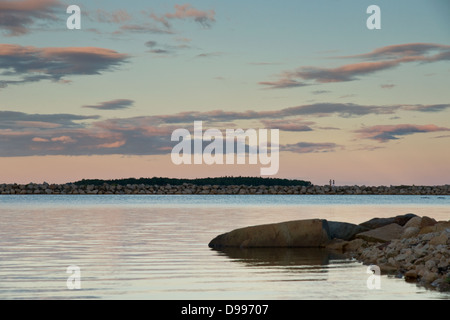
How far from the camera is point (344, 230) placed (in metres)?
27.8

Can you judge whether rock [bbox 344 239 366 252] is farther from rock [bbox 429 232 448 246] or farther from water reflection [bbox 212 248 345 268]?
rock [bbox 429 232 448 246]

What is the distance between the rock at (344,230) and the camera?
90.3 feet

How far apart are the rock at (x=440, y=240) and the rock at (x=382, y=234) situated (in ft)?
15.8

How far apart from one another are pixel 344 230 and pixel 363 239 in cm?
136

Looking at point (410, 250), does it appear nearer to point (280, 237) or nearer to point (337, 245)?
point (337, 245)

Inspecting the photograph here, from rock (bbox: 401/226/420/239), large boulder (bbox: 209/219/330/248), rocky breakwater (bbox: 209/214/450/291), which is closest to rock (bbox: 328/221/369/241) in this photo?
rocky breakwater (bbox: 209/214/450/291)

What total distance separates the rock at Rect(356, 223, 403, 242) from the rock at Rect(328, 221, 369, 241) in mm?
879

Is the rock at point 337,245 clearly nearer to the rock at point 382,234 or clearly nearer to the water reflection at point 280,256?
the water reflection at point 280,256

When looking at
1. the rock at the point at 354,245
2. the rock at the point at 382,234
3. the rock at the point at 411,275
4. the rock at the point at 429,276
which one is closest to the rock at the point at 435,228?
the rock at the point at 382,234

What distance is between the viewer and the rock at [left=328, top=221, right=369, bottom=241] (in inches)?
1084

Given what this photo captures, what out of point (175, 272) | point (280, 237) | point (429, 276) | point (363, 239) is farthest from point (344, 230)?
point (175, 272)

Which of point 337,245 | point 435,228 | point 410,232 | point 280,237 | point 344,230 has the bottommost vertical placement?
point 337,245

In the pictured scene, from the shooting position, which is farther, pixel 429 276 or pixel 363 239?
pixel 363 239
